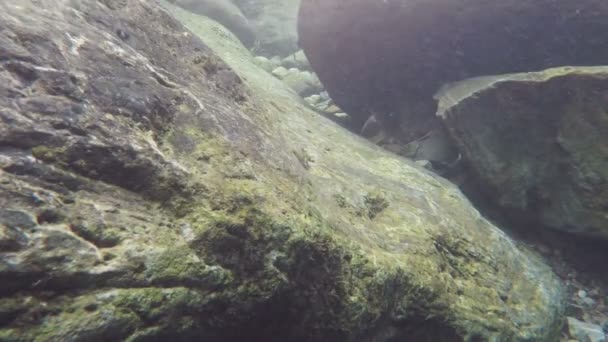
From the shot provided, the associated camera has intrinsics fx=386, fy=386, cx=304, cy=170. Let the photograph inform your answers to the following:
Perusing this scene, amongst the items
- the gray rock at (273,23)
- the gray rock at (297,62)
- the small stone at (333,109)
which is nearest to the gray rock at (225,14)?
the gray rock at (273,23)

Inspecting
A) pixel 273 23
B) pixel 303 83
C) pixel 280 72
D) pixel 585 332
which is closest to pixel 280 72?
pixel 280 72

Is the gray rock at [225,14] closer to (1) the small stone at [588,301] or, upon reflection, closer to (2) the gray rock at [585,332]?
(1) the small stone at [588,301]

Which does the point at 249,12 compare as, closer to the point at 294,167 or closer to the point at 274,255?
the point at 294,167

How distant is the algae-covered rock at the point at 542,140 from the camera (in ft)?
15.7

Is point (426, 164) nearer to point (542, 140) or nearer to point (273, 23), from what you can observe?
point (542, 140)

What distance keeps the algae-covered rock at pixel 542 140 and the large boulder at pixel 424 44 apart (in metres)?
0.91

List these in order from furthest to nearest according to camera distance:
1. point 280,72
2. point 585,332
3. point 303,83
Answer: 1. point 280,72
2. point 303,83
3. point 585,332

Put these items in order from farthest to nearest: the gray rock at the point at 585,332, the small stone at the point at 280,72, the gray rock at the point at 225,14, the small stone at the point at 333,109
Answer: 1. the gray rock at the point at 225,14
2. the small stone at the point at 280,72
3. the small stone at the point at 333,109
4. the gray rock at the point at 585,332

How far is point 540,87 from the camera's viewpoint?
16.8ft

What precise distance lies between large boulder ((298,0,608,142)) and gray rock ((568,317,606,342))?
146 inches

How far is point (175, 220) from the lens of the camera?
6.16 feet

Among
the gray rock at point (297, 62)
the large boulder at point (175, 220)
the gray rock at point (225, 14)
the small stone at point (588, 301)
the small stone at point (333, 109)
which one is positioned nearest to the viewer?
the large boulder at point (175, 220)

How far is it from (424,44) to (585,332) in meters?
4.83

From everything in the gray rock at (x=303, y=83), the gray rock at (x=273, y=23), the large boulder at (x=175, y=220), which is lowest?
the large boulder at (x=175, y=220)
